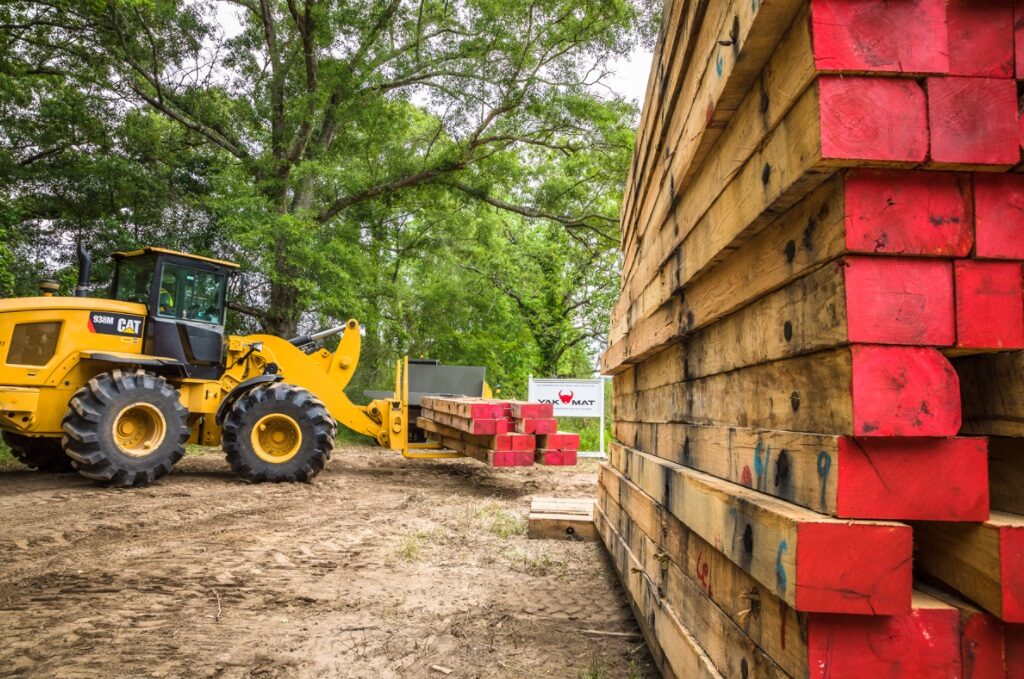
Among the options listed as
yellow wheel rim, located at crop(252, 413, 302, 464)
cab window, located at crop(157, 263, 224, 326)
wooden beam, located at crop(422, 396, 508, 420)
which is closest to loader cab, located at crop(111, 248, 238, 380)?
cab window, located at crop(157, 263, 224, 326)

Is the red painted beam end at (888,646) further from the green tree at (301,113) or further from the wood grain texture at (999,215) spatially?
the green tree at (301,113)

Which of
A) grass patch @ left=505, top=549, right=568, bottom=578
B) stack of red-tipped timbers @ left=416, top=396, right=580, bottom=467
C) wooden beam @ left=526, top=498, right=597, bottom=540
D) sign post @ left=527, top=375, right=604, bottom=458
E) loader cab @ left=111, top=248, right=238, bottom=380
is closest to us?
grass patch @ left=505, top=549, right=568, bottom=578

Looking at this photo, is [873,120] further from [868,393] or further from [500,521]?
[500,521]

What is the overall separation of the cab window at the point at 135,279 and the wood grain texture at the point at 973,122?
381 inches

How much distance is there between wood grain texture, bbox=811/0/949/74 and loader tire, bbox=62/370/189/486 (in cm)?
835

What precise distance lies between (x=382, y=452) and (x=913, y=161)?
13599 millimetres

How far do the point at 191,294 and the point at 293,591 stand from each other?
6370 millimetres

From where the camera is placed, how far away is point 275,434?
927cm

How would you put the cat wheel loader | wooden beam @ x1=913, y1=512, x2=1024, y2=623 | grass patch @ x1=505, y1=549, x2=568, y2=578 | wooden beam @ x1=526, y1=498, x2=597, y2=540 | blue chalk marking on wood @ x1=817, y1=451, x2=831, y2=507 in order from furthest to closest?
the cat wheel loader → wooden beam @ x1=526, y1=498, x2=597, y2=540 → grass patch @ x1=505, y1=549, x2=568, y2=578 → blue chalk marking on wood @ x1=817, y1=451, x2=831, y2=507 → wooden beam @ x1=913, y1=512, x2=1024, y2=623

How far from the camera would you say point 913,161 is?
1.38 metres

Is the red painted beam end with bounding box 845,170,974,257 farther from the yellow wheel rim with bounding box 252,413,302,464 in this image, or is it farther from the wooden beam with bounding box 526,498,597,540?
the yellow wheel rim with bounding box 252,413,302,464

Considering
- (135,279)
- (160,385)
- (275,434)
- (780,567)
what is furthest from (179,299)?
(780,567)

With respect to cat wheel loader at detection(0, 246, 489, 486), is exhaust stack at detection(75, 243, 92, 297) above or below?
above

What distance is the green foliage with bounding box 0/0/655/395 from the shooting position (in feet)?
49.2
